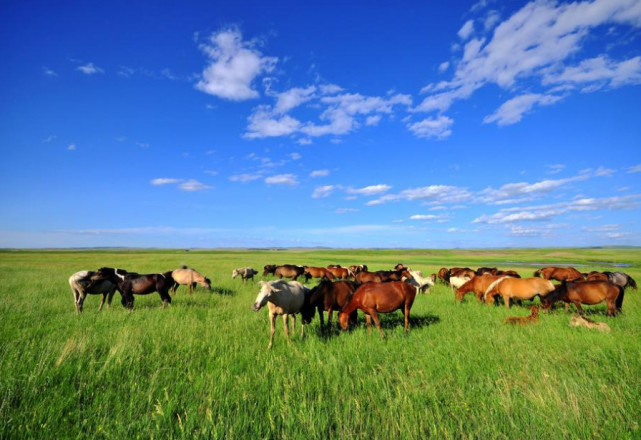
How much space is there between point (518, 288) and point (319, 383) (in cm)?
1111

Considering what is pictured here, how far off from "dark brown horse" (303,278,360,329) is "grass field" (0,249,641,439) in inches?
32.3

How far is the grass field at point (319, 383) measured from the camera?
12.1 feet

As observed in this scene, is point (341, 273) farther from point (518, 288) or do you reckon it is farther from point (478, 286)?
point (518, 288)

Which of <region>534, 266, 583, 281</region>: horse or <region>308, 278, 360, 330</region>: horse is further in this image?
<region>534, 266, 583, 281</region>: horse

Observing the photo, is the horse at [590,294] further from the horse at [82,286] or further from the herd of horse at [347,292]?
the horse at [82,286]

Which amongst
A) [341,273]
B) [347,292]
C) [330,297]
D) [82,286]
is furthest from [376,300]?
[341,273]

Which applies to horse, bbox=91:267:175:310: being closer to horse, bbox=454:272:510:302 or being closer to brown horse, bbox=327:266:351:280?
horse, bbox=454:272:510:302

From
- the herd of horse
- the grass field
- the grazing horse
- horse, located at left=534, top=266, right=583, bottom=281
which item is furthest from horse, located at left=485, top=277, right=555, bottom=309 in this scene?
the grazing horse

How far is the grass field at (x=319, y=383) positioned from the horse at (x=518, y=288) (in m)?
2.46

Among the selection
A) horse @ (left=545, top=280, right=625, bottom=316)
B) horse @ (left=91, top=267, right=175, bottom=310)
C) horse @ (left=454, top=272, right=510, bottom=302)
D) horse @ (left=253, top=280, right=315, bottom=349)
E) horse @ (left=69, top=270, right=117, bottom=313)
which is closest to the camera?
horse @ (left=253, top=280, right=315, bottom=349)

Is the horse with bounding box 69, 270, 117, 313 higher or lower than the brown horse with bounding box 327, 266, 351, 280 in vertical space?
higher

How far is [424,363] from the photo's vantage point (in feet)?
19.3

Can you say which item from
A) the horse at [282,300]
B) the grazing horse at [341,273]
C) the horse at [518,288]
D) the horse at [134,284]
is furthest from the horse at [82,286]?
the grazing horse at [341,273]

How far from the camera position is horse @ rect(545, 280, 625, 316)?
32.7 ft
